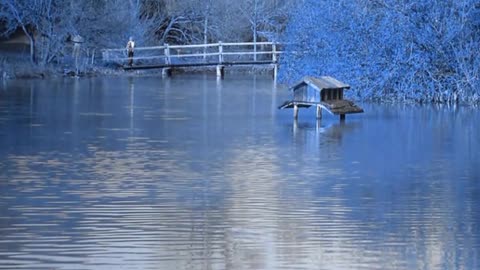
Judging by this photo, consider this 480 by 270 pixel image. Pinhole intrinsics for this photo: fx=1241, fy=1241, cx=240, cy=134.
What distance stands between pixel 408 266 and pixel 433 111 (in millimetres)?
20144

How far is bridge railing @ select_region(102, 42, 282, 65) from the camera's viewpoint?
47.1 meters

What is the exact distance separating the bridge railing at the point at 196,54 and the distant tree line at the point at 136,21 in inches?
28.5

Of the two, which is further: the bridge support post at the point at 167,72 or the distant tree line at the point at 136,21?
the bridge support post at the point at 167,72

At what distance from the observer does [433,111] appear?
30.6 metres

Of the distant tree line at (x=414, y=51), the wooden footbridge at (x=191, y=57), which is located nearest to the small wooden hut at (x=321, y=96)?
the distant tree line at (x=414, y=51)

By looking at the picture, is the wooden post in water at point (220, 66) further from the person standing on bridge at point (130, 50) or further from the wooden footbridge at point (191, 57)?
the person standing on bridge at point (130, 50)

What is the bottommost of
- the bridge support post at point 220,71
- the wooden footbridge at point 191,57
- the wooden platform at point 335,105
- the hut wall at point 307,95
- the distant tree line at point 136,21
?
the wooden platform at point 335,105

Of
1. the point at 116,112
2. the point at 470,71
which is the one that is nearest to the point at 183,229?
the point at 116,112

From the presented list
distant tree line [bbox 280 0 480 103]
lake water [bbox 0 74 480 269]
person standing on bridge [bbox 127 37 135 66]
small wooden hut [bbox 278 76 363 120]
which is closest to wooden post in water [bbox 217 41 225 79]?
person standing on bridge [bbox 127 37 135 66]

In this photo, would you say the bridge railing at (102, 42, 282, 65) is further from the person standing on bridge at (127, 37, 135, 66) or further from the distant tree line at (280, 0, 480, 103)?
the distant tree line at (280, 0, 480, 103)

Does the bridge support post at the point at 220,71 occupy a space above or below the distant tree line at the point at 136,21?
below

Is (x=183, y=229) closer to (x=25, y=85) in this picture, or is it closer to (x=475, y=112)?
(x=475, y=112)

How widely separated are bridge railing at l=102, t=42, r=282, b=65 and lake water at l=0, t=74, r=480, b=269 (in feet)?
59.3

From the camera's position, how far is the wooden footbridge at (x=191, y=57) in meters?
46.7
